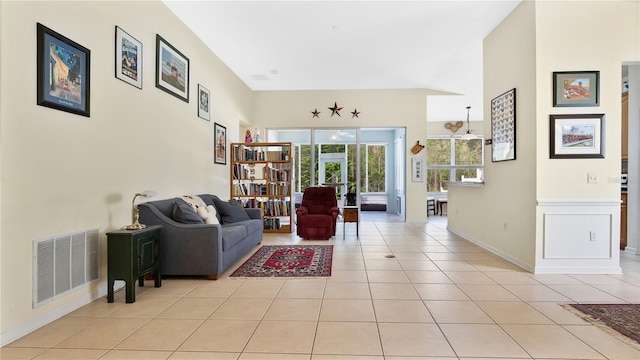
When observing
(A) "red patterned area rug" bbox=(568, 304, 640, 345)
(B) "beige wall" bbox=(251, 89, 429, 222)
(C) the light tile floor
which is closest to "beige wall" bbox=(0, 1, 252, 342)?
(C) the light tile floor

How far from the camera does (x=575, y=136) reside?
11.4 ft

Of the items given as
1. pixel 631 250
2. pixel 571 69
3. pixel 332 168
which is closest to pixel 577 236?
pixel 631 250

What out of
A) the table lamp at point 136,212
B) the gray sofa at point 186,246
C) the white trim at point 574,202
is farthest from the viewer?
the white trim at point 574,202

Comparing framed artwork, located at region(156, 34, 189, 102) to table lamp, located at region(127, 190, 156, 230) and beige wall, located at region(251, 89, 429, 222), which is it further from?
beige wall, located at region(251, 89, 429, 222)

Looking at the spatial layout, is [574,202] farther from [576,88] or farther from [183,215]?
[183,215]

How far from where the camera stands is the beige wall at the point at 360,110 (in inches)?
304

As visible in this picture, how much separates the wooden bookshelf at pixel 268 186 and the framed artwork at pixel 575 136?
4328 mm

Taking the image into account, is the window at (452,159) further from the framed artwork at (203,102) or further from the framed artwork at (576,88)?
the framed artwork at (203,102)

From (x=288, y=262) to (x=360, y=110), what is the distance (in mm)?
4999

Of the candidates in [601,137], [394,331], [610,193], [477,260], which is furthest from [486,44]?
[394,331]

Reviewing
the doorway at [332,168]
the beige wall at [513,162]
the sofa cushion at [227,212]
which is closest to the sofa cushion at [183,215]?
the sofa cushion at [227,212]

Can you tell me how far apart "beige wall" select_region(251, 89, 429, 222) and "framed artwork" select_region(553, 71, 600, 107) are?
13.8ft

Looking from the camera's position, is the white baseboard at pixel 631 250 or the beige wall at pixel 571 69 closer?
the beige wall at pixel 571 69

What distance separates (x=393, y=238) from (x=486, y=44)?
11.8 ft
